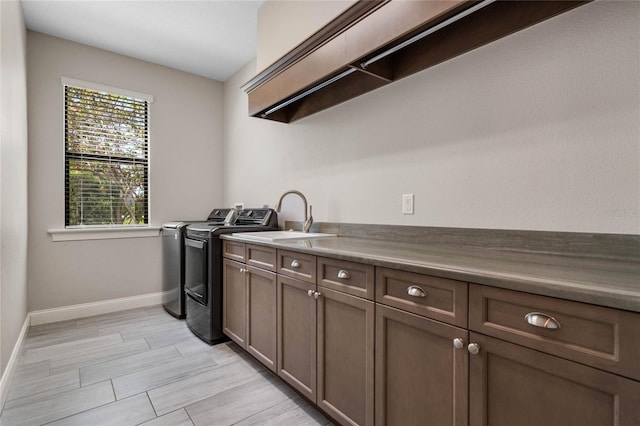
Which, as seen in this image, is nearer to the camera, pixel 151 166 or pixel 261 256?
pixel 261 256

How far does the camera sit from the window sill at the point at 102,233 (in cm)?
296

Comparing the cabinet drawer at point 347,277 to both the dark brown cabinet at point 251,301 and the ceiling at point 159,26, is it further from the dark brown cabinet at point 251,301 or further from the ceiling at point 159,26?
the ceiling at point 159,26

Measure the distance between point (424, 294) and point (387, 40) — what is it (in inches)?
44.4

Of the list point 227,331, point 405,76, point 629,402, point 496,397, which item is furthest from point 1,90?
point 629,402

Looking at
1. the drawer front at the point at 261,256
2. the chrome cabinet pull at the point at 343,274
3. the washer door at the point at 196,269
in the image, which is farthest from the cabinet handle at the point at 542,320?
the washer door at the point at 196,269

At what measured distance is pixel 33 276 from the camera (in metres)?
2.86

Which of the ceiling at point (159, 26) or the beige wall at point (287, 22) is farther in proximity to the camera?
the ceiling at point (159, 26)

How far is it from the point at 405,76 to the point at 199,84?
2.97 metres

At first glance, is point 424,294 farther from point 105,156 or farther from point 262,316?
point 105,156

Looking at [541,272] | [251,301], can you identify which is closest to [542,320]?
[541,272]

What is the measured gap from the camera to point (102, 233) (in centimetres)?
317

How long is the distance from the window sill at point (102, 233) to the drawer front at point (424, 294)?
3.09 metres

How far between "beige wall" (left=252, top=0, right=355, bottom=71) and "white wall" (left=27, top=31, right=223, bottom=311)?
1.70 metres

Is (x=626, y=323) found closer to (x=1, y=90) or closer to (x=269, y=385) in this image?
(x=269, y=385)
